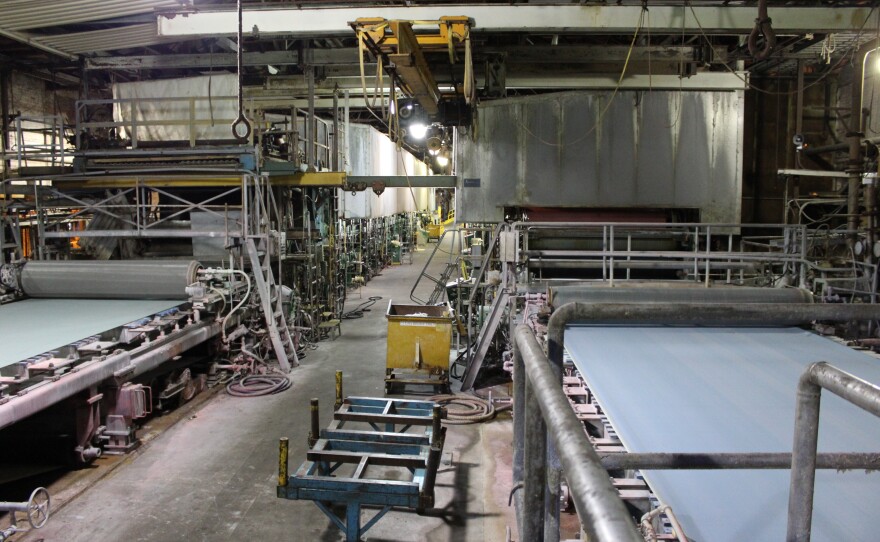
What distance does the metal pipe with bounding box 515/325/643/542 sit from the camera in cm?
97

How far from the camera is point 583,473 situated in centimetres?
109

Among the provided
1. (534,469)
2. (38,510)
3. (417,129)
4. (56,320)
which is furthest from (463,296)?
(534,469)

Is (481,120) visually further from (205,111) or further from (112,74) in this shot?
(112,74)

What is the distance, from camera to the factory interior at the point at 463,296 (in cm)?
287

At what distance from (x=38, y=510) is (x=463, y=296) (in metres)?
7.81

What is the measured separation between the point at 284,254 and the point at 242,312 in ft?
6.38

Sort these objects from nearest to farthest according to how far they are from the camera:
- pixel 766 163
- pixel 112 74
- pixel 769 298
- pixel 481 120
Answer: pixel 769 298
pixel 481 120
pixel 112 74
pixel 766 163

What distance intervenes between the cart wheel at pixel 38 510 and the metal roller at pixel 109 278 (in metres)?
3.80

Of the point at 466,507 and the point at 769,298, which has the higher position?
the point at 769,298

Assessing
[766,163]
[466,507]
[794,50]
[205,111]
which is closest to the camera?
[466,507]

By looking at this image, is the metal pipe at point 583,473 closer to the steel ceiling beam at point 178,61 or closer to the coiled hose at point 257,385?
the coiled hose at point 257,385

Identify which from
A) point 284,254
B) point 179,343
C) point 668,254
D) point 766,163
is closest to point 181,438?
point 179,343

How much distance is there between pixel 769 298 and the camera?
22.2 ft

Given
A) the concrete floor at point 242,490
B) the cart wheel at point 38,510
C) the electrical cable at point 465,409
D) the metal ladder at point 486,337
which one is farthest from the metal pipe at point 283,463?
the metal ladder at point 486,337
